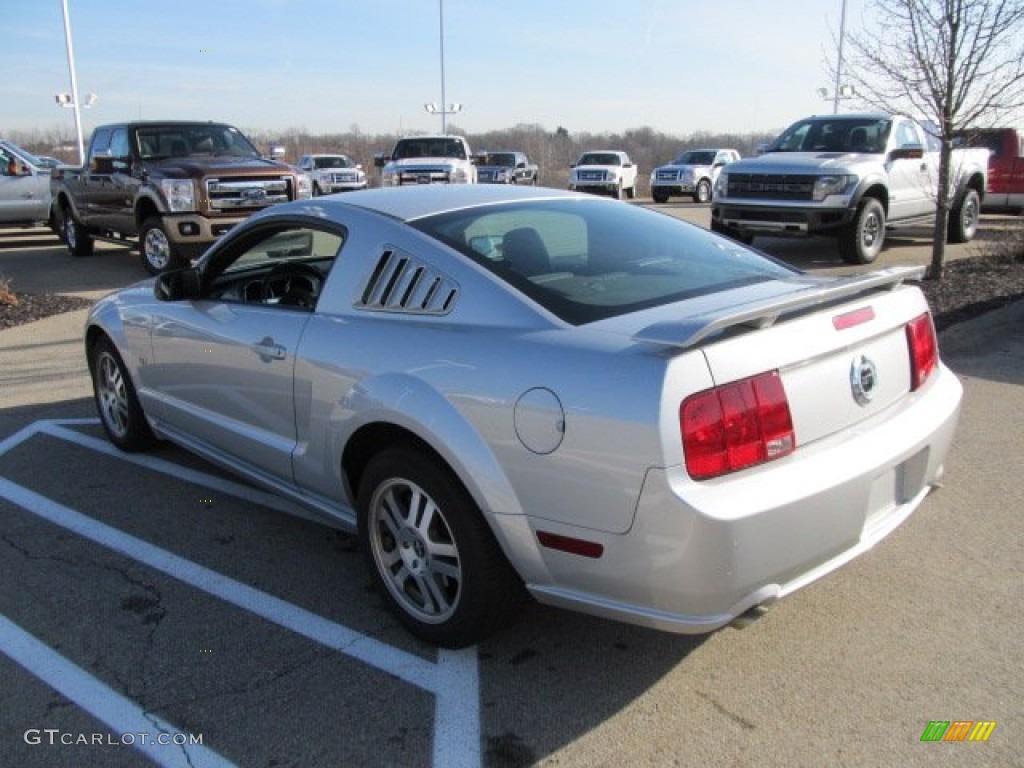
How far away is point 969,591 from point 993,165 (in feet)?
58.2

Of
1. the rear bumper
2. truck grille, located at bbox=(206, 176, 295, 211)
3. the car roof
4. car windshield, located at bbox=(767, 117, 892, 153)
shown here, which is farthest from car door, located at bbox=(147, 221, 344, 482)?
car windshield, located at bbox=(767, 117, 892, 153)

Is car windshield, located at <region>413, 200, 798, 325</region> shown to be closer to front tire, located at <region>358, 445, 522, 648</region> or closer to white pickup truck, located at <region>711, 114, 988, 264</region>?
front tire, located at <region>358, 445, 522, 648</region>

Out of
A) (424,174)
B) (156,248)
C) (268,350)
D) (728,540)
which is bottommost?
(728,540)

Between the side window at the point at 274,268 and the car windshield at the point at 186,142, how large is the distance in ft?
26.9

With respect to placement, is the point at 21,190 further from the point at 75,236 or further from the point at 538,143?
the point at 538,143

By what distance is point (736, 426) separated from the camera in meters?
2.52

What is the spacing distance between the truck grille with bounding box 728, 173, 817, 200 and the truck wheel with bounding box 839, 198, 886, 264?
0.71 meters

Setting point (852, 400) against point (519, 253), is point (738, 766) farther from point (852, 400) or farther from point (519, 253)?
point (519, 253)

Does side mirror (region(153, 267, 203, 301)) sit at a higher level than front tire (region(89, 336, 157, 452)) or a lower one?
higher

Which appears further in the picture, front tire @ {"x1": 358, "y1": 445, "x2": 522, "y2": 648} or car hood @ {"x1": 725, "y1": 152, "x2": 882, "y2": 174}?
car hood @ {"x1": 725, "y1": 152, "x2": 882, "y2": 174}

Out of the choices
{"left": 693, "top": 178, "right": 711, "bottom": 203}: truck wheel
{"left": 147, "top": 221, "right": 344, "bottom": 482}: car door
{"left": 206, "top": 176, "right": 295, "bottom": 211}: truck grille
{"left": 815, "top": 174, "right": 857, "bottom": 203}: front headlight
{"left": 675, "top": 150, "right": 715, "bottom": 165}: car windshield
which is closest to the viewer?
{"left": 147, "top": 221, "right": 344, "bottom": 482}: car door

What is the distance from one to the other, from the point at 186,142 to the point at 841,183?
898cm

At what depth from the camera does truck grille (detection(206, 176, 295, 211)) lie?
1137 centimetres

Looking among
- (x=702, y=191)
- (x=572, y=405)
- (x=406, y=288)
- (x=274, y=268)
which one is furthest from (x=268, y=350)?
(x=702, y=191)
